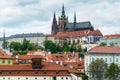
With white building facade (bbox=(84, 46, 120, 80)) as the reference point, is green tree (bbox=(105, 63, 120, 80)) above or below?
below

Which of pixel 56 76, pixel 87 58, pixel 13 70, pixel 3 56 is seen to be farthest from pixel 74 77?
pixel 87 58

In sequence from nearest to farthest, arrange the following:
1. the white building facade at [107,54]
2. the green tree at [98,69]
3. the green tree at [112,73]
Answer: the green tree at [112,73]
the green tree at [98,69]
the white building facade at [107,54]

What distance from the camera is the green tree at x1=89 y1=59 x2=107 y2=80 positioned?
91.8m

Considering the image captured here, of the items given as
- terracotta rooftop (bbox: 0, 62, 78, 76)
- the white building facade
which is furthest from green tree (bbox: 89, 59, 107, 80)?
terracotta rooftop (bbox: 0, 62, 78, 76)

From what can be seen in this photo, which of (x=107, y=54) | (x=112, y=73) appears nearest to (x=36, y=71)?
(x=112, y=73)

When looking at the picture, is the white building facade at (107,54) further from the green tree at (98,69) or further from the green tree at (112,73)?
the green tree at (112,73)

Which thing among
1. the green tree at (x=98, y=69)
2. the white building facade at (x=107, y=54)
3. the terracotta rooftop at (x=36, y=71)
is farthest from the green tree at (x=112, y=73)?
the white building facade at (x=107, y=54)

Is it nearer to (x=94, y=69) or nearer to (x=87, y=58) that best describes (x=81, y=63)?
(x=87, y=58)

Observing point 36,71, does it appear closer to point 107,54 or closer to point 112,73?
point 112,73

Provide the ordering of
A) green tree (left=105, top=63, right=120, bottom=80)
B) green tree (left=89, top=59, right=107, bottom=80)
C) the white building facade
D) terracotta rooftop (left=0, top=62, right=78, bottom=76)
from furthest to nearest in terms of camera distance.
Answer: the white building facade → green tree (left=89, top=59, right=107, bottom=80) → green tree (left=105, top=63, right=120, bottom=80) → terracotta rooftop (left=0, top=62, right=78, bottom=76)

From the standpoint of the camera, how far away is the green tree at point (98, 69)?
91.8 meters

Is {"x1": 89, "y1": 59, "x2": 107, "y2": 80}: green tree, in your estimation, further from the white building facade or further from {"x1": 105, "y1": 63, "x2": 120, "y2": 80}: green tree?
the white building facade

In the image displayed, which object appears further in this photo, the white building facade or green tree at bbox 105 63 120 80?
the white building facade

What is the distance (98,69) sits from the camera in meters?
92.7
